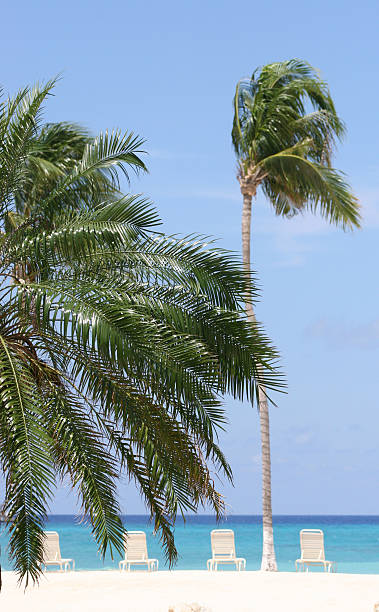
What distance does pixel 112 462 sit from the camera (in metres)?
8.73

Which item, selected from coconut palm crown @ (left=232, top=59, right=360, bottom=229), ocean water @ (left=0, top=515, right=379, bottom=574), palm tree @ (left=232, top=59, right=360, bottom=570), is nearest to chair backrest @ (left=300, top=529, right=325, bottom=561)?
palm tree @ (left=232, top=59, right=360, bottom=570)

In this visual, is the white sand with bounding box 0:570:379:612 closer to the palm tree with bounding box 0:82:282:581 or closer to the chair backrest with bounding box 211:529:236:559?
the chair backrest with bounding box 211:529:236:559

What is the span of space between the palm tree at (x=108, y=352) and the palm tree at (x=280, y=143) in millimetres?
11224

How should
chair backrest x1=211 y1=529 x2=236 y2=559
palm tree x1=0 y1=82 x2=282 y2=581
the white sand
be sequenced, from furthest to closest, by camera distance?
chair backrest x1=211 y1=529 x2=236 y2=559, the white sand, palm tree x1=0 y1=82 x2=282 y2=581

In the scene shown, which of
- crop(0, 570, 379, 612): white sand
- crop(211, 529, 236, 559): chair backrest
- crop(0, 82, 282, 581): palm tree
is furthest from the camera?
crop(211, 529, 236, 559): chair backrest

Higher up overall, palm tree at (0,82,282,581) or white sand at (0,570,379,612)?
palm tree at (0,82,282,581)

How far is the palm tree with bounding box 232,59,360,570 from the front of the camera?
20641 mm

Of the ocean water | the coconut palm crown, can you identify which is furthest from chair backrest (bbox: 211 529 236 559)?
the ocean water

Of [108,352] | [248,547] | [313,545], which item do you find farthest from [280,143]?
[248,547]

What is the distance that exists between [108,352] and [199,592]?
28.2 ft

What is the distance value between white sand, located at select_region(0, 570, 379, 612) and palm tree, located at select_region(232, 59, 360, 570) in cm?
380

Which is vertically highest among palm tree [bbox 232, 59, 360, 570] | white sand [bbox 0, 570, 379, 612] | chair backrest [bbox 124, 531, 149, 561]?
palm tree [bbox 232, 59, 360, 570]

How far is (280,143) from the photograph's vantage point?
70.6ft

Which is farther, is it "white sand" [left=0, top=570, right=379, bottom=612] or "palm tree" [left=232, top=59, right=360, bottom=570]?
"palm tree" [left=232, top=59, right=360, bottom=570]
